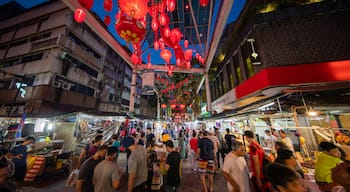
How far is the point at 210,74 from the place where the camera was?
50.4ft

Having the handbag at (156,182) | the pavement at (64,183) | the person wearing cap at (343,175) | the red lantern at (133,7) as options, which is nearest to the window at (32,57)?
the pavement at (64,183)

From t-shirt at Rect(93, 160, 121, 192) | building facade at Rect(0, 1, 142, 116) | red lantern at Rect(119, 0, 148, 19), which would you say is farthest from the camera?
building facade at Rect(0, 1, 142, 116)

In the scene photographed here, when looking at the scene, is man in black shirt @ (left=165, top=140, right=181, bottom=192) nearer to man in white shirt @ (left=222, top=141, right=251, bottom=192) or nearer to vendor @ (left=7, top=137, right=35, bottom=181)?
man in white shirt @ (left=222, top=141, right=251, bottom=192)

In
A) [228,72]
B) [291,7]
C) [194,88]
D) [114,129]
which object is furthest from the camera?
[194,88]

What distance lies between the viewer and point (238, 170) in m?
2.62

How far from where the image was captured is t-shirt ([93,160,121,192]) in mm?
2395

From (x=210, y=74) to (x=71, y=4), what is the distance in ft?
45.4

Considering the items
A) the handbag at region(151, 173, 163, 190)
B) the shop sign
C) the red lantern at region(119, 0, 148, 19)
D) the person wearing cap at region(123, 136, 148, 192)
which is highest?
the shop sign

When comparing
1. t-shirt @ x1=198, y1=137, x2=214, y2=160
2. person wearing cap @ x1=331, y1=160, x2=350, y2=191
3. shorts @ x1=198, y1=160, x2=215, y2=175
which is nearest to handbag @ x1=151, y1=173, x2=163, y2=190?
shorts @ x1=198, y1=160, x2=215, y2=175

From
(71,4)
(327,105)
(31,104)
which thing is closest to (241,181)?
(327,105)

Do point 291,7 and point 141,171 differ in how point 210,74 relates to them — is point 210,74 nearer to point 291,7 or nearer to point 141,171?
point 291,7

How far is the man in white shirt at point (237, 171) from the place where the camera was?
2.54 meters

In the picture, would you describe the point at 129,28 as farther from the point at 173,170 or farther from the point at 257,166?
the point at 257,166

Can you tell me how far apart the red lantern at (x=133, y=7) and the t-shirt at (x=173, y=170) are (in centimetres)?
378
